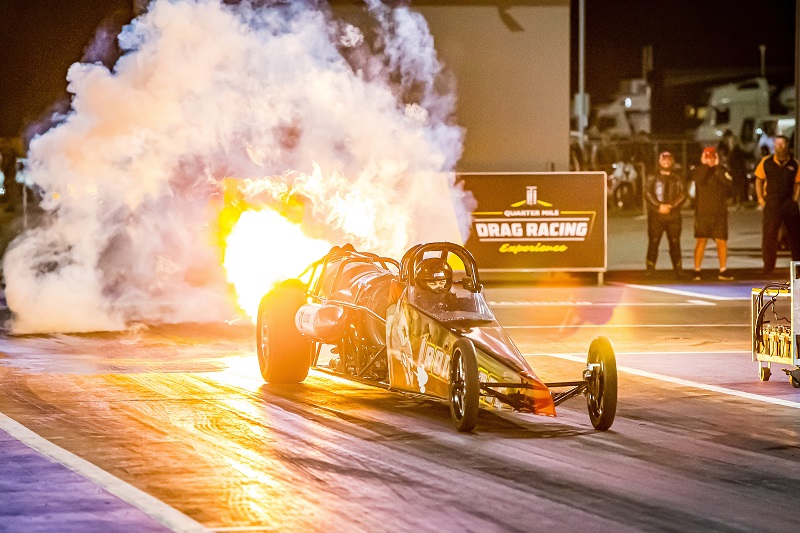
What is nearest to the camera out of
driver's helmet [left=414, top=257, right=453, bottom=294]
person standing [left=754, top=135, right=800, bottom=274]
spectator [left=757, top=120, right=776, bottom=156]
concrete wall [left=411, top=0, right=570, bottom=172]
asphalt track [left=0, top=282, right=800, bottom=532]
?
asphalt track [left=0, top=282, right=800, bottom=532]

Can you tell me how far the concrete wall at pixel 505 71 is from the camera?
25938 mm

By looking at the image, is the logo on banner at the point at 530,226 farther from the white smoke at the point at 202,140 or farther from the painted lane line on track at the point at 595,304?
the white smoke at the point at 202,140

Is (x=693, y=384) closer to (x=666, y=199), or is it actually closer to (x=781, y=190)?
(x=781, y=190)

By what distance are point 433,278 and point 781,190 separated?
13.6 m

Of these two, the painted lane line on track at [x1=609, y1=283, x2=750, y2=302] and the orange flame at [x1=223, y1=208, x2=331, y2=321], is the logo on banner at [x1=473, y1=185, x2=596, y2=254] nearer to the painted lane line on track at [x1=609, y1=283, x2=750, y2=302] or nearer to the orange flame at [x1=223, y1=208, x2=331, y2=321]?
the painted lane line on track at [x1=609, y1=283, x2=750, y2=302]

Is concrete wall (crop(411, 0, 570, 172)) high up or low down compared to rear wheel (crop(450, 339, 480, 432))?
up

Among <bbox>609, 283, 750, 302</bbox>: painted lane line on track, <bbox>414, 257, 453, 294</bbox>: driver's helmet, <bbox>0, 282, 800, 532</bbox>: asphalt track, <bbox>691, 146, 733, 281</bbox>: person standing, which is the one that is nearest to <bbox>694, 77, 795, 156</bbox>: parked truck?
<bbox>691, 146, 733, 281</bbox>: person standing

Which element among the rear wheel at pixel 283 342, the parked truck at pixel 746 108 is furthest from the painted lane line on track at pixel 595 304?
the parked truck at pixel 746 108

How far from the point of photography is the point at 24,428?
10.4 meters

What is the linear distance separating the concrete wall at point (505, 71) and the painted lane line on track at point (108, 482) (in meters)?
16.5

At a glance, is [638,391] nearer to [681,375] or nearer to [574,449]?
[681,375]

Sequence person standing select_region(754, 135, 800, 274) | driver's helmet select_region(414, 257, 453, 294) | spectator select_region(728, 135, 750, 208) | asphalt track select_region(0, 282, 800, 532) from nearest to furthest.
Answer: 1. asphalt track select_region(0, 282, 800, 532)
2. driver's helmet select_region(414, 257, 453, 294)
3. person standing select_region(754, 135, 800, 274)
4. spectator select_region(728, 135, 750, 208)

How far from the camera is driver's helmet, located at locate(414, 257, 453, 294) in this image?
11.3 m

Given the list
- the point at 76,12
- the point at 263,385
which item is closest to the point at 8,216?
the point at 76,12
